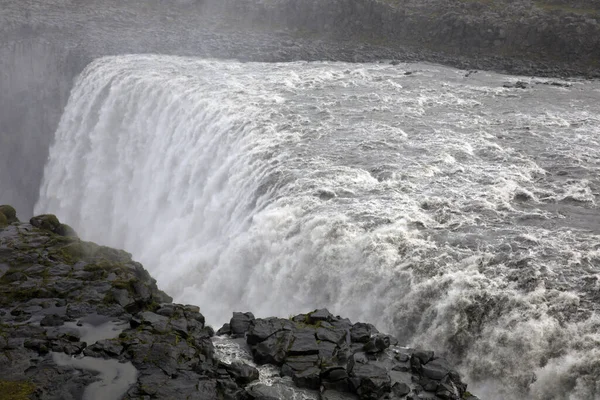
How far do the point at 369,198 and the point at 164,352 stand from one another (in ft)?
30.8

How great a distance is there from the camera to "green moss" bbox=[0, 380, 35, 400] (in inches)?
479

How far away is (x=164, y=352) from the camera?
13.7m

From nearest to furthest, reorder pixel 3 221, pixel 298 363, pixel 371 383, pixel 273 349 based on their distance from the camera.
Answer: pixel 371 383
pixel 298 363
pixel 273 349
pixel 3 221

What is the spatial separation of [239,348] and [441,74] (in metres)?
27.6

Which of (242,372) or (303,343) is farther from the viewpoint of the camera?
(303,343)

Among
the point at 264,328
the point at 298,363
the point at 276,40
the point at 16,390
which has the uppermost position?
the point at 276,40

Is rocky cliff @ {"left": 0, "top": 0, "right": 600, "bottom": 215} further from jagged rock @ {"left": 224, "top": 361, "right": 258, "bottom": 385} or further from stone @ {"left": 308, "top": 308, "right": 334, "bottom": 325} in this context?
jagged rock @ {"left": 224, "top": 361, "right": 258, "bottom": 385}

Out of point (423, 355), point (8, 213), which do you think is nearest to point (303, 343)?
point (423, 355)

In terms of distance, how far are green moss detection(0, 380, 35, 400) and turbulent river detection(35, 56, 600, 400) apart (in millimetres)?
7261

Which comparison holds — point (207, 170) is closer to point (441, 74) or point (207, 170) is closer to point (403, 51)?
point (441, 74)

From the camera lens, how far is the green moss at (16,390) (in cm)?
1216

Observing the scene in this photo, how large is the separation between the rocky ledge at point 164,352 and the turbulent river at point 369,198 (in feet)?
5.20

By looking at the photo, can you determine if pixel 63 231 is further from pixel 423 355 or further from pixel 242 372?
pixel 423 355

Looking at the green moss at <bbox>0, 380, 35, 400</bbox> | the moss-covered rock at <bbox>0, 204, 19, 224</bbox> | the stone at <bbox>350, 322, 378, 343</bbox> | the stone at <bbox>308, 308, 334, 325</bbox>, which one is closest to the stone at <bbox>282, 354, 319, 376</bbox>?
the stone at <bbox>350, 322, 378, 343</bbox>
